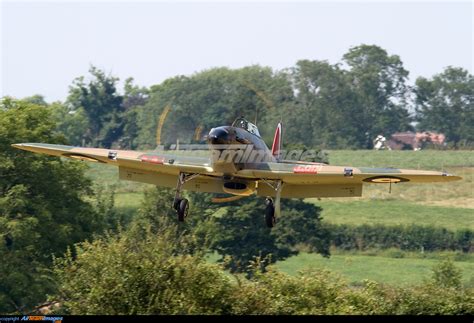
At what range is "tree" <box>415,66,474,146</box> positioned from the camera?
5458 inches

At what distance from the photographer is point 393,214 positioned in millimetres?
77750

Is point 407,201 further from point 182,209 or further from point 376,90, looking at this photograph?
point 376,90

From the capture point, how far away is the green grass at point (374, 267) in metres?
61.9

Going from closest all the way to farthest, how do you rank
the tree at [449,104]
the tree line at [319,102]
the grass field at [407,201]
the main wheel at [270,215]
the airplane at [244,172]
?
the airplane at [244,172] < the main wheel at [270,215] < the grass field at [407,201] < the tree line at [319,102] < the tree at [449,104]

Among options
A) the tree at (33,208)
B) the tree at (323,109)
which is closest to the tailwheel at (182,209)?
the tree at (33,208)

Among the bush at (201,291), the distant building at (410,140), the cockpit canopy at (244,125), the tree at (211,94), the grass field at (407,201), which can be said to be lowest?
the bush at (201,291)

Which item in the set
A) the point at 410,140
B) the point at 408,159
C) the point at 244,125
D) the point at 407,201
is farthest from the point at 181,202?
the point at 410,140

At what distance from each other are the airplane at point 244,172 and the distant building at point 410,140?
9329cm

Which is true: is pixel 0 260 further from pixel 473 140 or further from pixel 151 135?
pixel 473 140

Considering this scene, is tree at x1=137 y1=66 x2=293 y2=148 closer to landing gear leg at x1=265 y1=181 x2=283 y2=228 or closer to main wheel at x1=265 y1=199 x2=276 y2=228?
landing gear leg at x1=265 y1=181 x2=283 y2=228

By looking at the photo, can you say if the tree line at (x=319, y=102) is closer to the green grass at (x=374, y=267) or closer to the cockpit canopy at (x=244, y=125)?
the green grass at (x=374, y=267)

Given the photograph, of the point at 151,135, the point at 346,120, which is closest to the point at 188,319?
the point at 151,135

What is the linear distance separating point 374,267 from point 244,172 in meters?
34.2

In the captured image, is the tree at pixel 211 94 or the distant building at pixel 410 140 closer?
the tree at pixel 211 94
